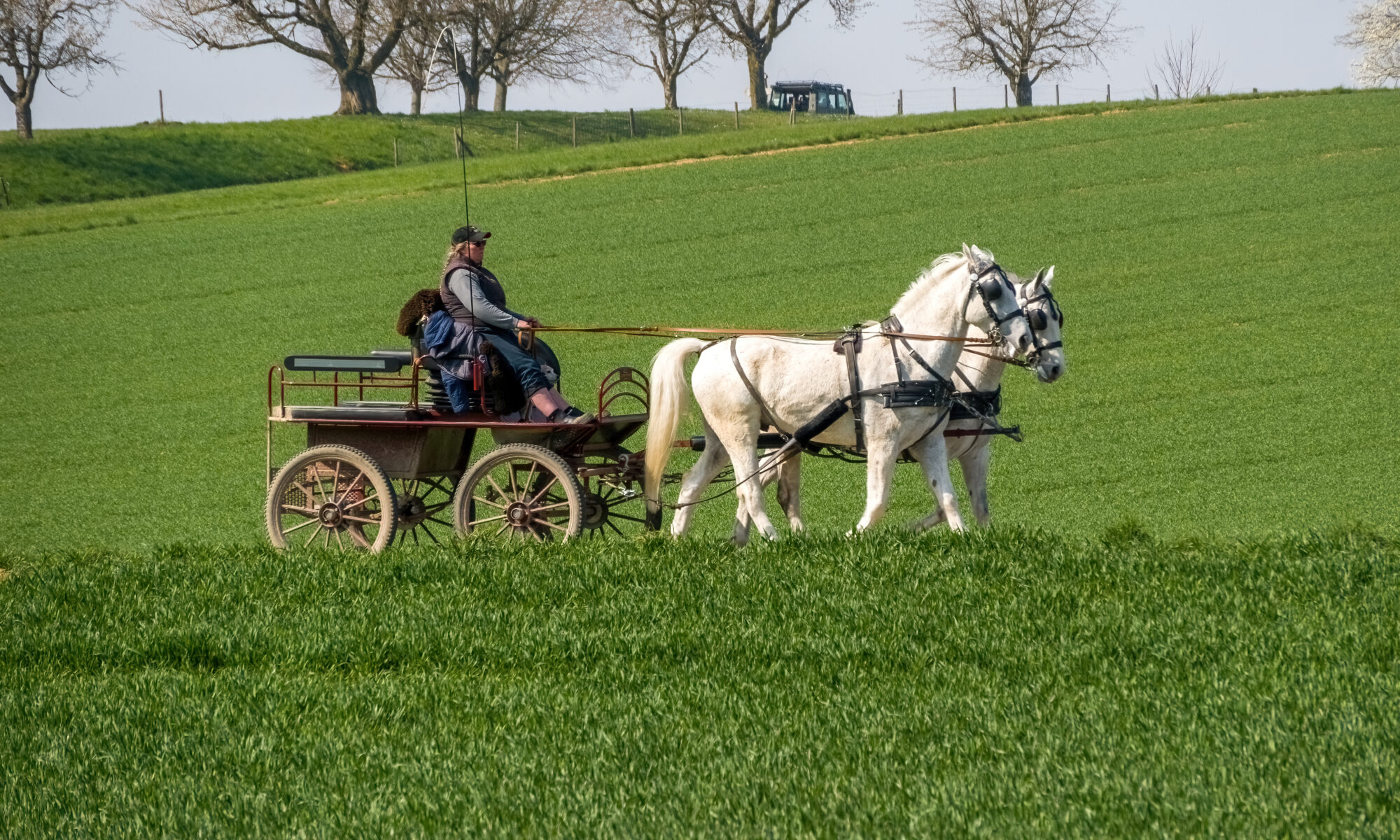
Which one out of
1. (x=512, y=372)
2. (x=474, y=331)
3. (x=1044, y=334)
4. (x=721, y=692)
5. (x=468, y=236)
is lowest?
(x=721, y=692)

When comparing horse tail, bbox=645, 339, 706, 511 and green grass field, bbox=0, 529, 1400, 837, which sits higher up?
horse tail, bbox=645, 339, 706, 511

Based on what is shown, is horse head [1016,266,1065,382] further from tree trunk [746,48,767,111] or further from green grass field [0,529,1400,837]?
tree trunk [746,48,767,111]

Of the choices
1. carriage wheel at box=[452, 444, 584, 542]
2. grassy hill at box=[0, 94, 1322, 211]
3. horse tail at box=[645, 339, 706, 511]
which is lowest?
carriage wheel at box=[452, 444, 584, 542]

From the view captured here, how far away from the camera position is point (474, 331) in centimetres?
906

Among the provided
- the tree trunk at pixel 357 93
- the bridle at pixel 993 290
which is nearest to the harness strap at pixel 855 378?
the bridle at pixel 993 290

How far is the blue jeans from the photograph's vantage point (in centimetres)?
905

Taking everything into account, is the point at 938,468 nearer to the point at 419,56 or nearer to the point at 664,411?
the point at 664,411

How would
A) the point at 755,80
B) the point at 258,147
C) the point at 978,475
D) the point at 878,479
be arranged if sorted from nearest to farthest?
the point at 878,479, the point at 978,475, the point at 258,147, the point at 755,80

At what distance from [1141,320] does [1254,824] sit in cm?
1622

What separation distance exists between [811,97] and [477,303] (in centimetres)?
5398

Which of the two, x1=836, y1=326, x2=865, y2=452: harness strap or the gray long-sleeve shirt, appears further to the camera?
the gray long-sleeve shirt

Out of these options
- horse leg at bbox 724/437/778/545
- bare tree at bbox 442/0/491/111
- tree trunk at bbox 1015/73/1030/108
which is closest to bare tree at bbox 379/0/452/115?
bare tree at bbox 442/0/491/111

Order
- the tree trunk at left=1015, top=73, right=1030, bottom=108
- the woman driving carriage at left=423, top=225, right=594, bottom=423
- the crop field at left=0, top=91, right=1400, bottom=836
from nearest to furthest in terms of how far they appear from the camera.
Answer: the crop field at left=0, top=91, right=1400, bottom=836, the woman driving carriage at left=423, top=225, right=594, bottom=423, the tree trunk at left=1015, top=73, right=1030, bottom=108

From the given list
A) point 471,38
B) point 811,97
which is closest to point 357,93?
point 471,38
